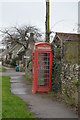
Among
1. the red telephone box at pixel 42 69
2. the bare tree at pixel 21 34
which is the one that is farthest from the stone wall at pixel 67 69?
the bare tree at pixel 21 34

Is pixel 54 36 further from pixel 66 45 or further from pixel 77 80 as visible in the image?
pixel 77 80

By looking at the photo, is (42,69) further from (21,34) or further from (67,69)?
(21,34)

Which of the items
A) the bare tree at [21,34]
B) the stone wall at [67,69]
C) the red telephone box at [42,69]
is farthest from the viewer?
the bare tree at [21,34]

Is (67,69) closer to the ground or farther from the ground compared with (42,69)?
farther from the ground

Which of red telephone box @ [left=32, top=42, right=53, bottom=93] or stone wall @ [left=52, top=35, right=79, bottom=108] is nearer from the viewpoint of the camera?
stone wall @ [left=52, top=35, right=79, bottom=108]

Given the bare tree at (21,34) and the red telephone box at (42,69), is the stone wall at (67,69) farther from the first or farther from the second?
the bare tree at (21,34)

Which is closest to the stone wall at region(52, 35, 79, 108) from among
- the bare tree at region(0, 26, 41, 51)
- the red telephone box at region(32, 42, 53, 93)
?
the red telephone box at region(32, 42, 53, 93)

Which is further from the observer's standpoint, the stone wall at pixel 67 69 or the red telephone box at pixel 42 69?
the red telephone box at pixel 42 69

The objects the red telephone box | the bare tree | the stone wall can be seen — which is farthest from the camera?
the bare tree

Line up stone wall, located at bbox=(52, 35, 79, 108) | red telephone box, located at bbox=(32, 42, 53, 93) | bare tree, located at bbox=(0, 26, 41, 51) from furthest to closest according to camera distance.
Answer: bare tree, located at bbox=(0, 26, 41, 51)
red telephone box, located at bbox=(32, 42, 53, 93)
stone wall, located at bbox=(52, 35, 79, 108)

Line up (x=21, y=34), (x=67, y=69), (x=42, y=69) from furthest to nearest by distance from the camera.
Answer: (x=21, y=34) < (x=42, y=69) < (x=67, y=69)

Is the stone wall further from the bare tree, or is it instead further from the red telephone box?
the bare tree

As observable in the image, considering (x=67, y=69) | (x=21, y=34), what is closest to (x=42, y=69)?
(x=67, y=69)

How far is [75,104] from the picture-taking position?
7.35 metres
